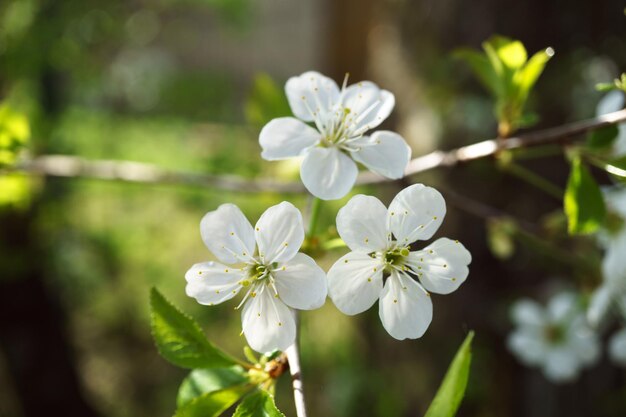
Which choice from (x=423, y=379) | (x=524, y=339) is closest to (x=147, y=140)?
(x=423, y=379)

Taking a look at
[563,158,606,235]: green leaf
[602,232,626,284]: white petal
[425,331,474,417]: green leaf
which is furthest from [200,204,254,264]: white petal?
[602,232,626,284]: white petal

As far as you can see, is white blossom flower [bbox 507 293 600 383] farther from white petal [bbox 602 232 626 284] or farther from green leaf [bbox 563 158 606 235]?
green leaf [bbox 563 158 606 235]

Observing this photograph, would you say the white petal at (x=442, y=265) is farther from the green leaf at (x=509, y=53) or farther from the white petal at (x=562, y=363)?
the white petal at (x=562, y=363)

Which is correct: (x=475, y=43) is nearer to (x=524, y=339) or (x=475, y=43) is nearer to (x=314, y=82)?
(x=524, y=339)

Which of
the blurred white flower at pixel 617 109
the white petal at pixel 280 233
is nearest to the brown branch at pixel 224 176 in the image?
the blurred white flower at pixel 617 109

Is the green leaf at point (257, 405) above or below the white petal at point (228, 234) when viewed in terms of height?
below

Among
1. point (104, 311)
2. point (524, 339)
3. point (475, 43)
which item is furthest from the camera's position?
point (104, 311)
